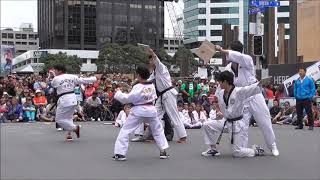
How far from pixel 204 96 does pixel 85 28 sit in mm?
99488

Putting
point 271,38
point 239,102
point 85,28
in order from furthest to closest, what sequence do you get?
point 85,28, point 271,38, point 239,102

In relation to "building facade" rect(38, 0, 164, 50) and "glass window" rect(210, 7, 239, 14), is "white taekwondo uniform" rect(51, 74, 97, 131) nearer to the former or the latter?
"building facade" rect(38, 0, 164, 50)

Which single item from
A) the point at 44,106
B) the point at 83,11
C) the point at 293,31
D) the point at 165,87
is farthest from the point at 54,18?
the point at 165,87

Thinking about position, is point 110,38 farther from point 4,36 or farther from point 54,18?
point 4,36

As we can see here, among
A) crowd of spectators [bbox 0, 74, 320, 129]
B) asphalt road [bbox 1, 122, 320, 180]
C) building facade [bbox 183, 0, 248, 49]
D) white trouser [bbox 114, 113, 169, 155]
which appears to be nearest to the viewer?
asphalt road [bbox 1, 122, 320, 180]

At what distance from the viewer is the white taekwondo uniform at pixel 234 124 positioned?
29.9 feet

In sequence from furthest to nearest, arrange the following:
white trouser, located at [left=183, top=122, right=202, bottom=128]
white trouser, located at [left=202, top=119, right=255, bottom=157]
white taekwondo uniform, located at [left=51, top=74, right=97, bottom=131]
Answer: white trouser, located at [left=183, top=122, right=202, bottom=128] < white taekwondo uniform, located at [left=51, top=74, right=97, bottom=131] < white trouser, located at [left=202, top=119, right=255, bottom=157]

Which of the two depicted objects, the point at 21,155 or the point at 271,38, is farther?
the point at 271,38

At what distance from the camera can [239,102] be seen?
9.11 meters

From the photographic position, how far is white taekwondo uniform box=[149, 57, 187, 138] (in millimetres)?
11219

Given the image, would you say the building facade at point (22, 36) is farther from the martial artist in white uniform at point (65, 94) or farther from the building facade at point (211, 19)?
the martial artist in white uniform at point (65, 94)

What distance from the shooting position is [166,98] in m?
11.4

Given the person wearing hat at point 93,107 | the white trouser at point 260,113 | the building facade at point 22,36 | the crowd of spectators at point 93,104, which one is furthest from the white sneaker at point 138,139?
the building facade at point 22,36

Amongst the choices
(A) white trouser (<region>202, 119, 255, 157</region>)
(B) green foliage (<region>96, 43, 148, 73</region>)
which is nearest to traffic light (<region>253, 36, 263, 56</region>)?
(A) white trouser (<region>202, 119, 255, 157</region>)
